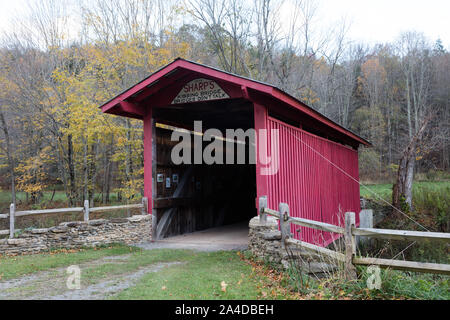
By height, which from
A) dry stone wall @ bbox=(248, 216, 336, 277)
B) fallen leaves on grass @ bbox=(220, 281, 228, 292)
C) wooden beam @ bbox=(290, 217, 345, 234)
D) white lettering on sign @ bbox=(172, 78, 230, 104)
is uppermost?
white lettering on sign @ bbox=(172, 78, 230, 104)

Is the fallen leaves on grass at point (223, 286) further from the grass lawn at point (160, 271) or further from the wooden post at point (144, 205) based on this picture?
the wooden post at point (144, 205)

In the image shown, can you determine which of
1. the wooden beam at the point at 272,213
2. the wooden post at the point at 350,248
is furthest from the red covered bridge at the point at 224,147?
the wooden post at the point at 350,248

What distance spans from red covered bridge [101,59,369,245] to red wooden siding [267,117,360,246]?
2 centimetres

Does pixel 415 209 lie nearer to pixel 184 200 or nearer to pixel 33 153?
pixel 184 200

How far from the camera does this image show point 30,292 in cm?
436

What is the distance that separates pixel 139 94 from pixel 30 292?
199 inches

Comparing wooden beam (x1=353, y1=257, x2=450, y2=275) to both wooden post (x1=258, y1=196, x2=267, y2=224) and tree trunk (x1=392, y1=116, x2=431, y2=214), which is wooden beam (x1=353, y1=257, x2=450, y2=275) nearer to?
wooden post (x1=258, y1=196, x2=267, y2=224)

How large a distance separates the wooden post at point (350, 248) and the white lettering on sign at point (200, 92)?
4.28m

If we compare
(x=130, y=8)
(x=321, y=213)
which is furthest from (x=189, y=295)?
(x=130, y=8)

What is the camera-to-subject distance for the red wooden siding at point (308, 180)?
7460 millimetres

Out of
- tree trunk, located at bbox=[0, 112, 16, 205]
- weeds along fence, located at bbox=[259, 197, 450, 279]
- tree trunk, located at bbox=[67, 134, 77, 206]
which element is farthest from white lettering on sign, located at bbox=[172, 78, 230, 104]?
tree trunk, located at bbox=[0, 112, 16, 205]

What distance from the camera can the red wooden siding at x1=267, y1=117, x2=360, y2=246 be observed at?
24.5 feet

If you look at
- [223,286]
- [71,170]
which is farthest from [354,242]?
[71,170]

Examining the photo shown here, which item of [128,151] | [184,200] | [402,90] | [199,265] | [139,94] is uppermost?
[402,90]
